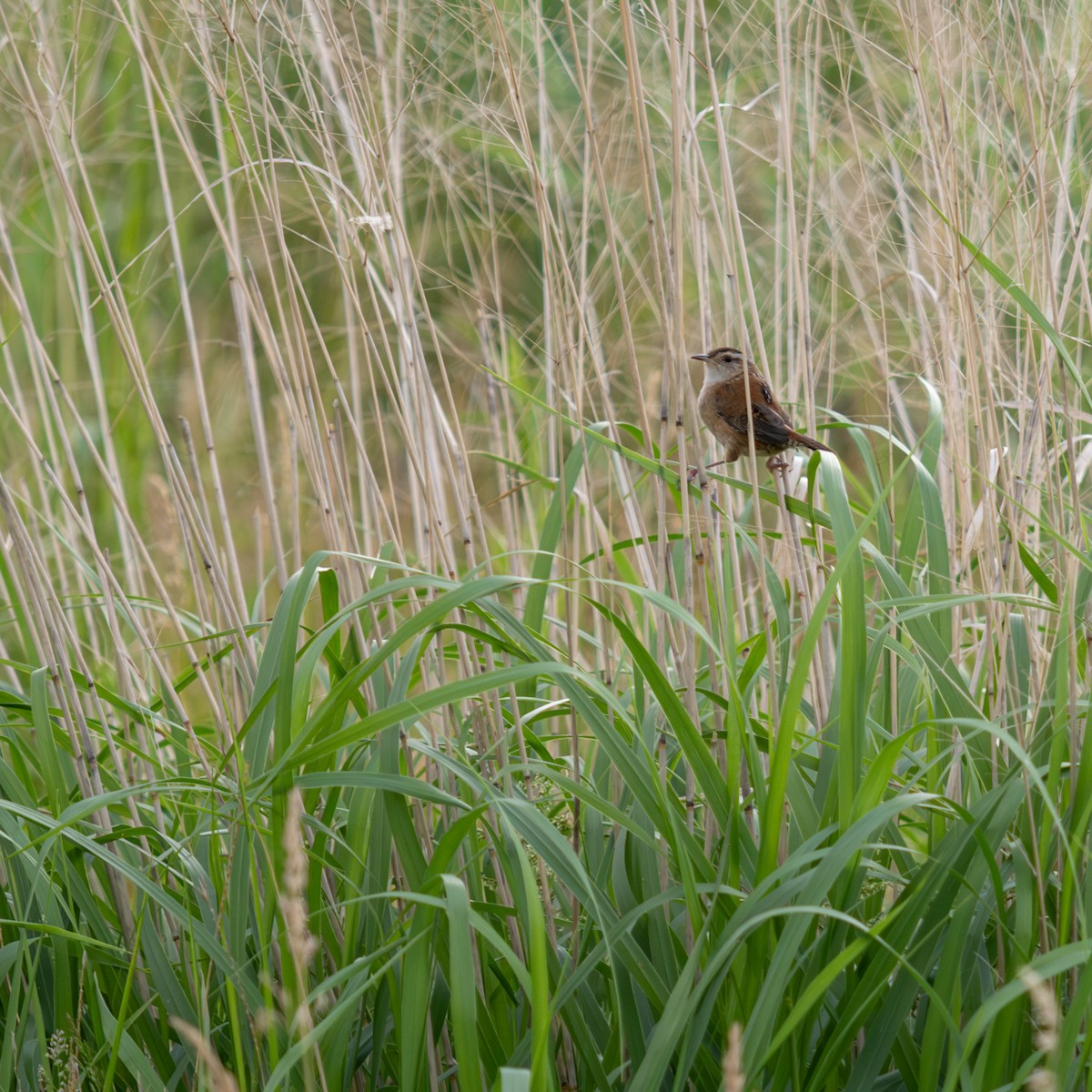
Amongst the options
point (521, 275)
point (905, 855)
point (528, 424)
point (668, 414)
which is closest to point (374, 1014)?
point (905, 855)

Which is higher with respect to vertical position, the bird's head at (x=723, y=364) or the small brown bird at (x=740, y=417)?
the bird's head at (x=723, y=364)

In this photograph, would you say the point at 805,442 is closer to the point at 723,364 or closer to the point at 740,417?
the point at 740,417

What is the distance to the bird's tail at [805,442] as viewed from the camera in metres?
1.75

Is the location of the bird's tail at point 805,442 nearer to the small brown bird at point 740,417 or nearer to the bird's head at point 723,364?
the small brown bird at point 740,417

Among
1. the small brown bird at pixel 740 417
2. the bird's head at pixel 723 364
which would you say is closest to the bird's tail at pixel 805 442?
the small brown bird at pixel 740 417

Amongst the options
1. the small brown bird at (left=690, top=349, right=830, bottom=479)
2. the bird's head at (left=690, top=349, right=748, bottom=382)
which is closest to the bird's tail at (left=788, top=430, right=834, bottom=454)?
the small brown bird at (left=690, top=349, right=830, bottom=479)

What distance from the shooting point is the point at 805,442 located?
183 centimetres

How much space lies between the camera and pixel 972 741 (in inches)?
65.2

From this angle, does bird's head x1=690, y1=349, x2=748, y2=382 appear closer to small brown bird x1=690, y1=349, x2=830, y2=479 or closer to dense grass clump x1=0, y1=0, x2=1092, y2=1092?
small brown bird x1=690, y1=349, x2=830, y2=479

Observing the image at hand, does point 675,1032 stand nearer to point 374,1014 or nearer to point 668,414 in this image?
point 374,1014

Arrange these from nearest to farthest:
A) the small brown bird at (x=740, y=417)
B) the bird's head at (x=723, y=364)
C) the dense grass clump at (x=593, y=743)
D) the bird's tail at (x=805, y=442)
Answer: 1. the dense grass clump at (x=593, y=743)
2. the bird's tail at (x=805, y=442)
3. the small brown bird at (x=740, y=417)
4. the bird's head at (x=723, y=364)

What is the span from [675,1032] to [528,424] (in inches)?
96.6

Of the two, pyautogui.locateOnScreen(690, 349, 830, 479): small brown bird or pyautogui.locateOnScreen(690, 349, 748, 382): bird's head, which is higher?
pyautogui.locateOnScreen(690, 349, 748, 382): bird's head

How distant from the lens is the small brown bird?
1.88m
